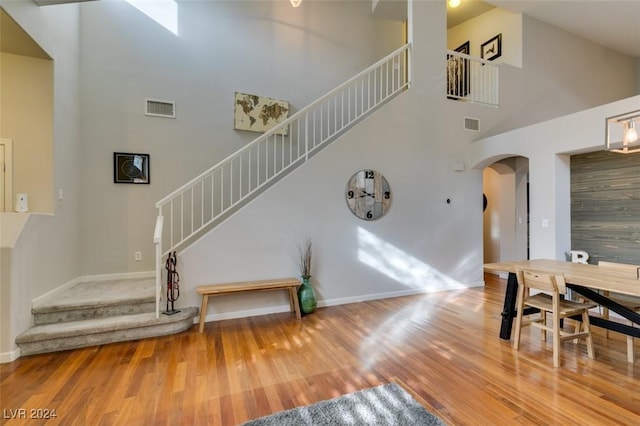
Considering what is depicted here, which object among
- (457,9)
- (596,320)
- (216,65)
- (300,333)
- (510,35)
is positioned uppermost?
(457,9)

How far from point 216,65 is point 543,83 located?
6477mm

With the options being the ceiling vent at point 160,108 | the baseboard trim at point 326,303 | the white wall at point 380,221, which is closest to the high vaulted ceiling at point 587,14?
the white wall at point 380,221

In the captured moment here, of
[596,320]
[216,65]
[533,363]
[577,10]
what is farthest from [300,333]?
[577,10]

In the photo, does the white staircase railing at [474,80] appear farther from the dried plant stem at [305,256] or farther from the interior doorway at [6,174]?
the interior doorway at [6,174]

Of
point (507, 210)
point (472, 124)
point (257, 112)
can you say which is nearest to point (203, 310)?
point (257, 112)

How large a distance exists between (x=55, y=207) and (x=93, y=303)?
4.27 ft

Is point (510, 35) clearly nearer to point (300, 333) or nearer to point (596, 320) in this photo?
point (596, 320)

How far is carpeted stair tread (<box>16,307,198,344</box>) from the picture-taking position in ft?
9.18

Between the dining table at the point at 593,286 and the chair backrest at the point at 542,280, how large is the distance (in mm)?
60

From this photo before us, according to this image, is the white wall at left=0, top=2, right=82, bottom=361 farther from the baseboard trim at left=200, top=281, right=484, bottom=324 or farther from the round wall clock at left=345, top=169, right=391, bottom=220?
the round wall clock at left=345, top=169, right=391, bottom=220

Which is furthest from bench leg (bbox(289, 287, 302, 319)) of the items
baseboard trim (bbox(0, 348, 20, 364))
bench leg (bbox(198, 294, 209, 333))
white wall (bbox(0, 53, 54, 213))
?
white wall (bbox(0, 53, 54, 213))

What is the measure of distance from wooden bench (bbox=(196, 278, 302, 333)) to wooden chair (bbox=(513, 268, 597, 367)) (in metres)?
2.49

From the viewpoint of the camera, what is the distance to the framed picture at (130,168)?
441 cm

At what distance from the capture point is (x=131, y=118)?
449cm
